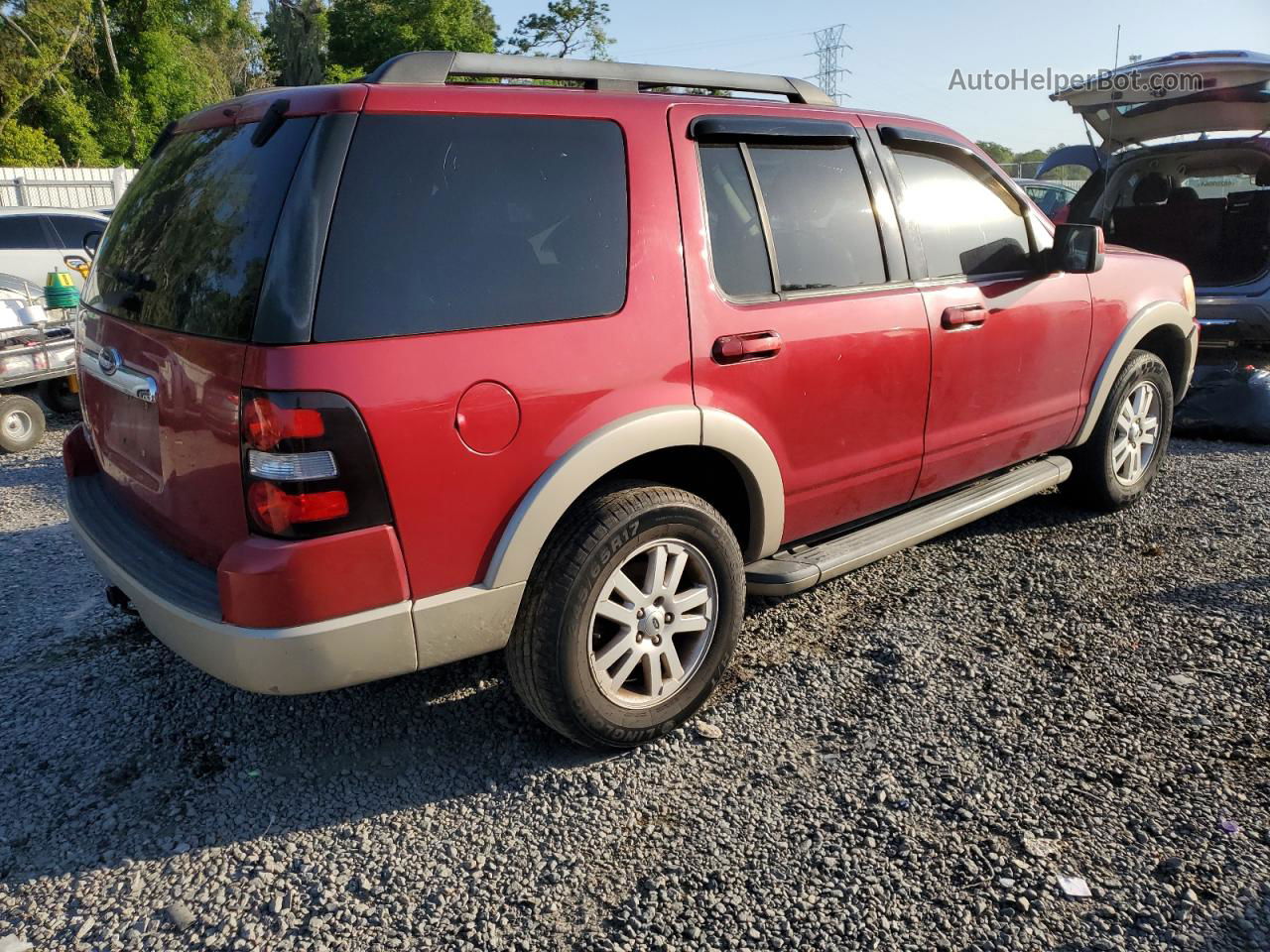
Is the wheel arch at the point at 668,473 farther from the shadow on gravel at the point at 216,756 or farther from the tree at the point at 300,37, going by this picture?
the tree at the point at 300,37

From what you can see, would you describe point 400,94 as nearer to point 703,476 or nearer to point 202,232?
point 202,232

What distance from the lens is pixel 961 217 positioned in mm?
3908

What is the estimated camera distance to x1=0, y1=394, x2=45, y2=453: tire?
6711 mm

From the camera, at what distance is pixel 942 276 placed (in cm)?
376

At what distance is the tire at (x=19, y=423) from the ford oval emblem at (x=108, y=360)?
4.56m

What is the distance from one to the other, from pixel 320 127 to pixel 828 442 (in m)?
1.89

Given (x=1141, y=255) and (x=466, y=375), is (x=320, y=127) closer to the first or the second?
(x=466, y=375)

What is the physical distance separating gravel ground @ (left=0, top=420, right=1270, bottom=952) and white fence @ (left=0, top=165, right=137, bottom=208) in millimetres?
22225

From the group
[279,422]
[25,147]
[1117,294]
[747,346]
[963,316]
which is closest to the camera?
[279,422]

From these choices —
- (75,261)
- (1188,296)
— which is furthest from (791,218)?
(75,261)

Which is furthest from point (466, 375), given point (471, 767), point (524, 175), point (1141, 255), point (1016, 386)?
point (1141, 255)

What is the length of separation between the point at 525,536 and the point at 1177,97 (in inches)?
259

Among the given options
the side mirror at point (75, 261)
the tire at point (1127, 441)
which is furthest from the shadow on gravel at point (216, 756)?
the side mirror at point (75, 261)

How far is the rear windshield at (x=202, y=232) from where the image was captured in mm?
2389
